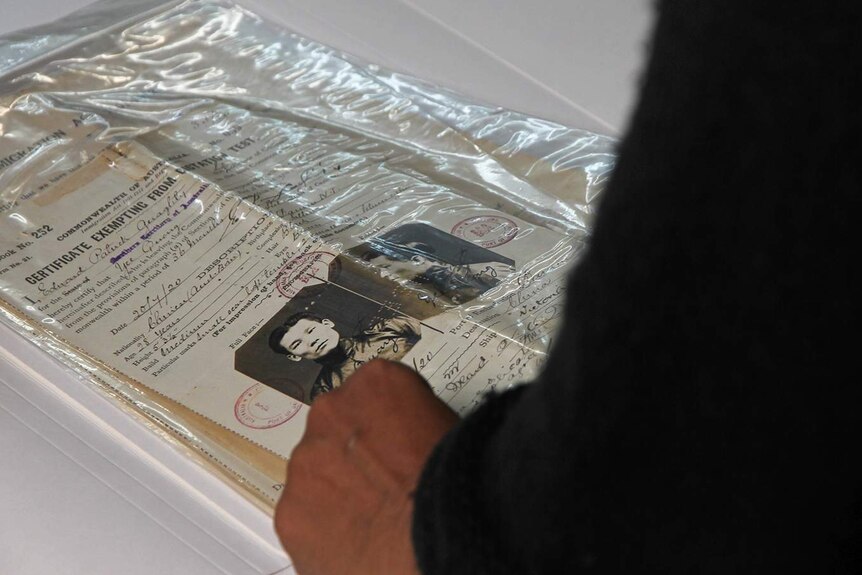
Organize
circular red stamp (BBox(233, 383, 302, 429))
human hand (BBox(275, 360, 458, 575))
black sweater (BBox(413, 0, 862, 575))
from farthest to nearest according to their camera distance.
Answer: circular red stamp (BBox(233, 383, 302, 429)) → human hand (BBox(275, 360, 458, 575)) → black sweater (BBox(413, 0, 862, 575))

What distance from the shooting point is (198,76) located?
69cm

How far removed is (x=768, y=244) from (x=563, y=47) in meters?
0.50

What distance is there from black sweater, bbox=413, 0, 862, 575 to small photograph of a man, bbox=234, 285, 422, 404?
246 mm

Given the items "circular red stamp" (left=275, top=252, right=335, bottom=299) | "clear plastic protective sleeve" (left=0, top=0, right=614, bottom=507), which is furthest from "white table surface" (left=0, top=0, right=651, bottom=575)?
"circular red stamp" (left=275, top=252, right=335, bottom=299)

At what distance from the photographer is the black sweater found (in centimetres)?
21

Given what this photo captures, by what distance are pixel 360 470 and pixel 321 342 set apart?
132 mm

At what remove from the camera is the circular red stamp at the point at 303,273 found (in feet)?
1.75

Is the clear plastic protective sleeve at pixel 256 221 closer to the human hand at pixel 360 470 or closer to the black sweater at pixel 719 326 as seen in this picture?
the human hand at pixel 360 470

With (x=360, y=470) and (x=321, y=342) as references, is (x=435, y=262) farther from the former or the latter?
(x=360, y=470)

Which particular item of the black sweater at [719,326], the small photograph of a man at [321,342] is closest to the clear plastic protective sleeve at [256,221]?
the small photograph of a man at [321,342]

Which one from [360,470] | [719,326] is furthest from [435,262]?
[719,326]

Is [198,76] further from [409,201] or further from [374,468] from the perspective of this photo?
[374,468]

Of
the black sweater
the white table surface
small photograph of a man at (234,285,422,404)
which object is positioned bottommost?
the white table surface

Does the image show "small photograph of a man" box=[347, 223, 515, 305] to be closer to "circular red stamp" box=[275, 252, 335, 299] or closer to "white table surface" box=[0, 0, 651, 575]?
"circular red stamp" box=[275, 252, 335, 299]
